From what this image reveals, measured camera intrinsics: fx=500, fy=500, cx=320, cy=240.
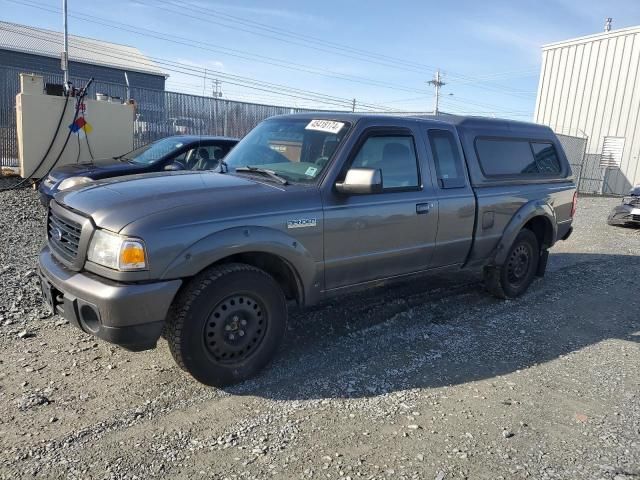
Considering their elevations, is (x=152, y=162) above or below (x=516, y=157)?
below

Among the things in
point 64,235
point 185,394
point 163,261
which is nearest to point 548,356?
point 185,394

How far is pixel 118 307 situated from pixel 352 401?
1.65 meters

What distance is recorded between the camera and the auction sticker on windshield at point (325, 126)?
13.9 ft

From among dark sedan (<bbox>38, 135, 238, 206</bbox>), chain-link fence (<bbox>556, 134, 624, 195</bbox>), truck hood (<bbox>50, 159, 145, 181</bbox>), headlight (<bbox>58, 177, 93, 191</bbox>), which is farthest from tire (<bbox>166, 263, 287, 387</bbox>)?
chain-link fence (<bbox>556, 134, 624, 195</bbox>)

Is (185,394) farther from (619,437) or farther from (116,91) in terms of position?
(116,91)

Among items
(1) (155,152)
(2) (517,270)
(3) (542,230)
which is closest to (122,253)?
(2) (517,270)

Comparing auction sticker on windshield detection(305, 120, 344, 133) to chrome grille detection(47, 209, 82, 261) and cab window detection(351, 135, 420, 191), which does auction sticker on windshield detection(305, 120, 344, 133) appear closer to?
cab window detection(351, 135, 420, 191)

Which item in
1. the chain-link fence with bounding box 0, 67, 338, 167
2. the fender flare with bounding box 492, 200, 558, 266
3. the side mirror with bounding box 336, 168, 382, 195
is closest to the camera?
the side mirror with bounding box 336, 168, 382, 195

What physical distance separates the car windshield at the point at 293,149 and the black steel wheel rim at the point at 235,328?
1080 millimetres

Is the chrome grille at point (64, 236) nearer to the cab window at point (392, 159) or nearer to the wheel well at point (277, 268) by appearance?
the wheel well at point (277, 268)

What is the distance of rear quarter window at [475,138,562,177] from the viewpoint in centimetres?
536

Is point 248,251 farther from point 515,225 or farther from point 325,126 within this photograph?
point 515,225

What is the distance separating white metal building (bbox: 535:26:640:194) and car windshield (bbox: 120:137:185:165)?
17326 millimetres

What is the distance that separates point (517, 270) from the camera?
19.2 ft
